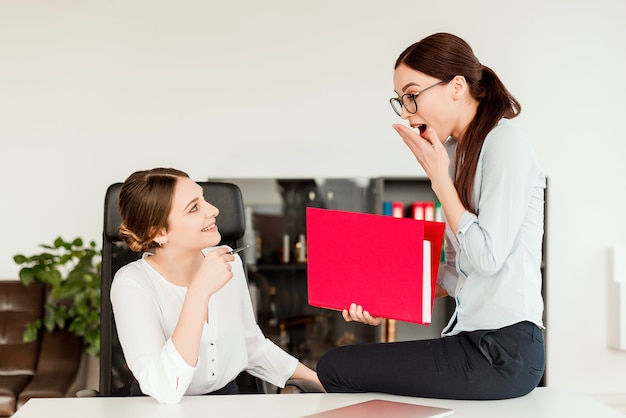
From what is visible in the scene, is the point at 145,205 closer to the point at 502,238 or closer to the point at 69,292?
the point at 502,238

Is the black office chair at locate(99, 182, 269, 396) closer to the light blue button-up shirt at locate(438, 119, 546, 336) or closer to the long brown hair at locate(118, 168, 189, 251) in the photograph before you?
the long brown hair at locate(118, 168, 189, 251)

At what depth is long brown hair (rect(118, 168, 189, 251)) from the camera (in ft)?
6.43

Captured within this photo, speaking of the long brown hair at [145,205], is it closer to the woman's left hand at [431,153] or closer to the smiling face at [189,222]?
the smiling face at [189,222]

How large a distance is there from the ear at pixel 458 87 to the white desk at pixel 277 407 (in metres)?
0.67

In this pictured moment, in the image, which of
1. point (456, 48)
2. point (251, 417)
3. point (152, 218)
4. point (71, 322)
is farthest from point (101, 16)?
point (251, 417)

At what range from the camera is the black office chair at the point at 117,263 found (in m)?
2.19

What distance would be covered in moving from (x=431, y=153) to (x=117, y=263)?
40.9 inches

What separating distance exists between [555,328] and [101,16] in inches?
132

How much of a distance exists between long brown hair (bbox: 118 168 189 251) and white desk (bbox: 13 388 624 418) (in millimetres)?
455

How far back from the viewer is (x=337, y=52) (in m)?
4.74

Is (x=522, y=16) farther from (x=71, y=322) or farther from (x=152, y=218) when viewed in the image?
(x=152, y=218)

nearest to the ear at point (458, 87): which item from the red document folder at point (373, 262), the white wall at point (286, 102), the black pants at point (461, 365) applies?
the red document folder at point (373, 262)

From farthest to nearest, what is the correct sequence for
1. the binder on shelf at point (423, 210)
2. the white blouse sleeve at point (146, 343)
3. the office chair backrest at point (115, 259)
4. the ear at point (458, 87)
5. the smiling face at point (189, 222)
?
1. the binder on shelf at point (423, 210)
2. the office chair backrest at point (115, 259)
3. the smiling face at point (189, 222)
4. the ear at point (458, 87)
5. the white blouse sleeve at point (146, 343)

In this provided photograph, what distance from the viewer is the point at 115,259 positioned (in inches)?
88.7
